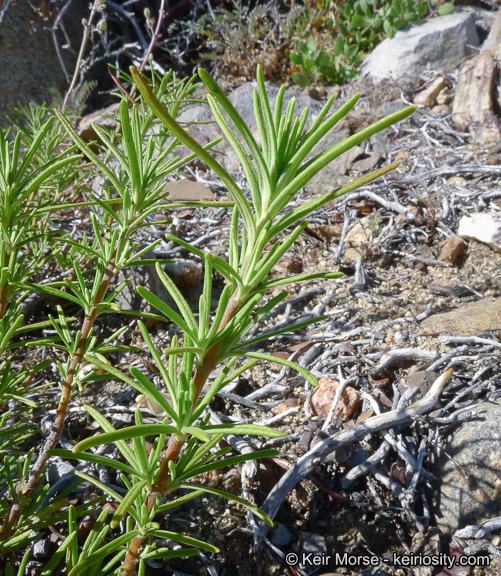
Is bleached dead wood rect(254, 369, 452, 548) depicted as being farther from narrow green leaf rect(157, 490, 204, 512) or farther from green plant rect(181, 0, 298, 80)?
green plant rect(181, 0, 298, 80)

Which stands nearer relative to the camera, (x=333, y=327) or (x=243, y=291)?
(x=243, y=291)

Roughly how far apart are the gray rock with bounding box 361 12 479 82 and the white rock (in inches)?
109

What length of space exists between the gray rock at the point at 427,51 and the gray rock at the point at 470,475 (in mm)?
4415

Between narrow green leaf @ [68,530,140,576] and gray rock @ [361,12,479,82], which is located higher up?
gray rock @ [361,12,479,82]

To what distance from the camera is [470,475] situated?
1.73 metres

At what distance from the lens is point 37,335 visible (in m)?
2.47

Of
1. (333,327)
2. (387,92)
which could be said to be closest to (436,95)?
(387,92)

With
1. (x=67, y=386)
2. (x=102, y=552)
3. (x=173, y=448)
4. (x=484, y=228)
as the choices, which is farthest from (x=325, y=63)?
(x=102, y=552)

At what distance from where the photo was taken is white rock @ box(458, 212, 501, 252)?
2.81 m

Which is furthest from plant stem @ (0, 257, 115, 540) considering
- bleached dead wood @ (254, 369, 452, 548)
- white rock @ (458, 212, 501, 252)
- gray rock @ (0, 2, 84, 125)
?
gray rock @ (0, 2, 84, 125)

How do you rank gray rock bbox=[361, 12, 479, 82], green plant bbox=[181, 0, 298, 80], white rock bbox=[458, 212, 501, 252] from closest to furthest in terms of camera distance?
white rock bbox=[458, 212, 501, 252] → gray rock bbox=[361, 12, 479, 82] → green plant bbox=[181, 0, 298, 80]

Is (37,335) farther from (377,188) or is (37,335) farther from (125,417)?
(377,188)

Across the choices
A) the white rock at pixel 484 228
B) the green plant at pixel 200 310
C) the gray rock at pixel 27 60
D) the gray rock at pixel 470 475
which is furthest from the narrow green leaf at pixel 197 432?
the gray rock at pixel 27 60

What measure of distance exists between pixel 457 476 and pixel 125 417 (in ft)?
4.61
